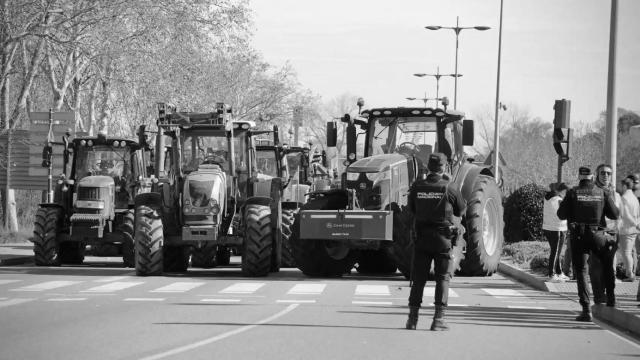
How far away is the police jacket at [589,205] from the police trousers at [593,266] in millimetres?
241

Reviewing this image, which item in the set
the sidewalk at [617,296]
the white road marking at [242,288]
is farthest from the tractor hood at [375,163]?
the sidewalk at [617,296]

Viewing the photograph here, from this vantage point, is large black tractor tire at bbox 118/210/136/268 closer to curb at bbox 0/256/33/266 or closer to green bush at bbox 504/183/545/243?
curb at bbox 0/256/33/266

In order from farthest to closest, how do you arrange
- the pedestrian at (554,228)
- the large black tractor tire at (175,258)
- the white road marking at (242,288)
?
the large black tractor tire at (175,258)
the pedestrian at (554,228)
the white road marking at (242,288)

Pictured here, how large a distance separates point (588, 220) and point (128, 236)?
12554mm

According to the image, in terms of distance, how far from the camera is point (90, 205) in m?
27.9

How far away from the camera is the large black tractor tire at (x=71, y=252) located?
28.6m

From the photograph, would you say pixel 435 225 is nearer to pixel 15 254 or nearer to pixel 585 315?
pixel 585 315

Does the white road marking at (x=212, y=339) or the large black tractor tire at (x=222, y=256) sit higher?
the white road marking at (x=212, y=339)

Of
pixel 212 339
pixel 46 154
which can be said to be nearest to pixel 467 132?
pixel 46 154

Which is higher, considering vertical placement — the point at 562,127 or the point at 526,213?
the point at 562,127

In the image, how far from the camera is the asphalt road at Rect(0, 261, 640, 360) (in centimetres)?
1255

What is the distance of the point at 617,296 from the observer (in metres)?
19.9

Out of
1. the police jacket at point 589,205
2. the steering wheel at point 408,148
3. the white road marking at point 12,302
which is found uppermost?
the steering wheel at point 408,148

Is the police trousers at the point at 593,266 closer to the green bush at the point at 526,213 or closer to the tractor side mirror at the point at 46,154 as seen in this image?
the tractor side mirror at the point at 46,154
